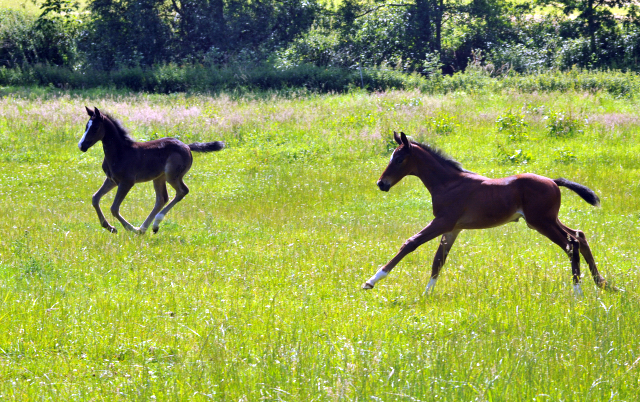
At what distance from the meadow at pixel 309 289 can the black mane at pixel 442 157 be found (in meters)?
0.29

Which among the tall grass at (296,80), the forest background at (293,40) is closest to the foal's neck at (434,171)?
the tall grass at (296,80)

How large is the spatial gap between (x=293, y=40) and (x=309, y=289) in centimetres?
3528

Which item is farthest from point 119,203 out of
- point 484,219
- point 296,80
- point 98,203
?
point 296,80

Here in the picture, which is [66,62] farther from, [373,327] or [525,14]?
[373,327]

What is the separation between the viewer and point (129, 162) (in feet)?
36.1

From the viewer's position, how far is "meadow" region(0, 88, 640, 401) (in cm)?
432

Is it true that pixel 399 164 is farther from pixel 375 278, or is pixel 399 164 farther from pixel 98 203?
pixel 98 203

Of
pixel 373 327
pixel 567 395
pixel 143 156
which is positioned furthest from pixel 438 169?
pixel 143 156

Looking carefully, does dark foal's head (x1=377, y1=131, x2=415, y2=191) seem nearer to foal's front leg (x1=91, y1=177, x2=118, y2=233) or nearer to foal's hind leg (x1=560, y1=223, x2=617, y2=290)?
foal's hind leg (x1=560, y1=223, x2=617, y2=290)

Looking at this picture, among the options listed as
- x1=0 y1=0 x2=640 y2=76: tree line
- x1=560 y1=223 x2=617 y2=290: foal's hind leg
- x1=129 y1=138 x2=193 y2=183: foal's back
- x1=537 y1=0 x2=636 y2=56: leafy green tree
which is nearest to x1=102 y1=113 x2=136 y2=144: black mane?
x1=129 y1=138 x2=193 y2=183: foal's back

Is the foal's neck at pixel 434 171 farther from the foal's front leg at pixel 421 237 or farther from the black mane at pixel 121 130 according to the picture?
the black mane at pixel 121 130

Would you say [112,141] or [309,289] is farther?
[112,141]

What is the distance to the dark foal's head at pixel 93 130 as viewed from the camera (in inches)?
421

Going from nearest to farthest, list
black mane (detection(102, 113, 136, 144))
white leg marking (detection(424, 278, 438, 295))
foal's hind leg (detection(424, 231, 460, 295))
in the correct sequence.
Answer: white leg marking (detection(424, 278, 438, 295))
foal's hind leg (detection(424, 231, 460, 295))
black mane (detection(102, 113, 136, 144))
